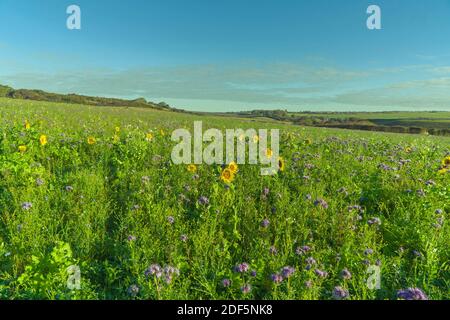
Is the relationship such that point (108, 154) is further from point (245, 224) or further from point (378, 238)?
point (378, 238)

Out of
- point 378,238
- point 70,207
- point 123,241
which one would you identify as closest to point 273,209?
point 378,238

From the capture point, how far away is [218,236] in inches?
142

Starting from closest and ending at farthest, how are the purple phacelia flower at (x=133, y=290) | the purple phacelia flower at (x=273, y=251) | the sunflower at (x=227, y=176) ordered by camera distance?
1. the purple phacelia flower at (x=133, y=290)
2. the purple phacelia flower at (x=273, y=251)
3. the sunflower at (x=227, y=176)

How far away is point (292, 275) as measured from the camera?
9.25ft

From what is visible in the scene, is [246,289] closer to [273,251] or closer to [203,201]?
[273,251]

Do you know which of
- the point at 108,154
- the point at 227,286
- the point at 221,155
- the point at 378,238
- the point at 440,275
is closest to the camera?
the point at 227,286

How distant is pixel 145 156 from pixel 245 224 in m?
3.96

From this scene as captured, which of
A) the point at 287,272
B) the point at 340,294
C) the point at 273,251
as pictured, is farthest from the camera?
the point at 273,251

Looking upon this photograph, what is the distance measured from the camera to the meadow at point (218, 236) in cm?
271

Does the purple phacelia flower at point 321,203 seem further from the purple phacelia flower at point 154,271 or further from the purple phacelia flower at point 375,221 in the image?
the purple phacelia flower at point 154,271

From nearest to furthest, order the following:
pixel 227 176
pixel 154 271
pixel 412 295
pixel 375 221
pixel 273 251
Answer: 1. pixel 412 295
2. pixel 154 271
3. pixel 273 251
4. pixel 375 221
5. pixel 227 176

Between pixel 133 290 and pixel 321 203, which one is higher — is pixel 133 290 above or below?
below

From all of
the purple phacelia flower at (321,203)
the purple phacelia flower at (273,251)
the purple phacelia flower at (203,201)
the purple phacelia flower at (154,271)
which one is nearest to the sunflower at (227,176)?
the purple phacelia flower at (203,201)

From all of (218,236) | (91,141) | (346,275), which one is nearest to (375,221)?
(346,275)
